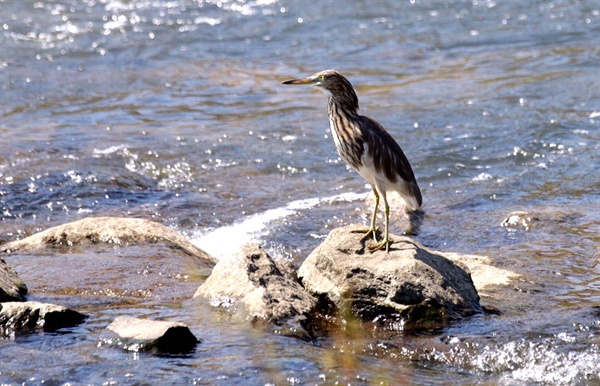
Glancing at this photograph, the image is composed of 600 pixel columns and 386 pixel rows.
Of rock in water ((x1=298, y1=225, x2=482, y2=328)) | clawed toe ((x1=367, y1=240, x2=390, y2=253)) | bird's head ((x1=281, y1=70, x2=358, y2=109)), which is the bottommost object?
rock in water ((x1=298, y1=225, x2=482, y2=328))

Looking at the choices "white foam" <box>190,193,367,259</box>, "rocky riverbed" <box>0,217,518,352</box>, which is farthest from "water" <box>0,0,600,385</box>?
"rocky riverbed" <box>0,217,518,352</box>

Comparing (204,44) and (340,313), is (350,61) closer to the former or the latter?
(204,44)

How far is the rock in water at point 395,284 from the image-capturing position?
5.37 m

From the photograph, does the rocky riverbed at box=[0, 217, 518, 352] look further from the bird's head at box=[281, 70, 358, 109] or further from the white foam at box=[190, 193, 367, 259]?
the white foam at box=[190, 193, 367, 259]

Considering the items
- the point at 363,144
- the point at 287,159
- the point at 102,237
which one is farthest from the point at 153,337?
the point at 287,159

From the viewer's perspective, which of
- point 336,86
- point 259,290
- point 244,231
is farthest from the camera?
point 244,231

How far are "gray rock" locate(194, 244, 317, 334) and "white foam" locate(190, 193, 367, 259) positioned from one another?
5.58ft

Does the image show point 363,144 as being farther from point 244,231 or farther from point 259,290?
point 244,231

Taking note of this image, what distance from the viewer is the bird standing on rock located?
233 inches

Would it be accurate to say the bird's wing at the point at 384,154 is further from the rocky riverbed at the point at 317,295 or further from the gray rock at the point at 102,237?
the gray rock at the point at 102,237

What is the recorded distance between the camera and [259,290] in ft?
17.3

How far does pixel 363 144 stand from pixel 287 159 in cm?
400

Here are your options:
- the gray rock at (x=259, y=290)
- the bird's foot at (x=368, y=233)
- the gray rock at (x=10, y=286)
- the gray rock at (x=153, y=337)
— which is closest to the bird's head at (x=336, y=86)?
the bird's foot at (x=368, y=233)

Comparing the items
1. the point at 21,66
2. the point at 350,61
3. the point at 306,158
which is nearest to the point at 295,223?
the point at 306,158
